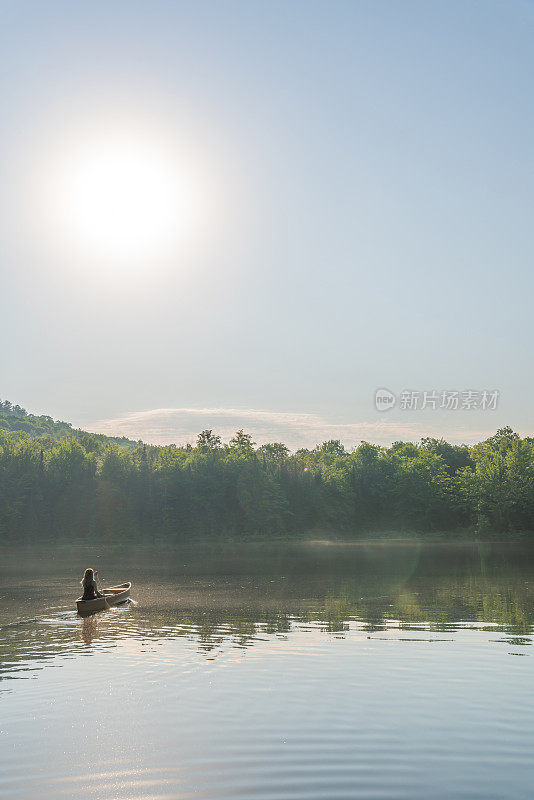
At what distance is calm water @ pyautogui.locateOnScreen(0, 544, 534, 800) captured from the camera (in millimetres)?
11906

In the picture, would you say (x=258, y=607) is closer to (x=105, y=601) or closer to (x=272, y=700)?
(x=105, y=601)

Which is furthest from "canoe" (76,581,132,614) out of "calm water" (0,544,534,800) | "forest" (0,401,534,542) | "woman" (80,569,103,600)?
"forest" (0,401,534,542)

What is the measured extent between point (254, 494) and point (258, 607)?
101340mm

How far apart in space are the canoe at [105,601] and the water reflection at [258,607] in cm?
50

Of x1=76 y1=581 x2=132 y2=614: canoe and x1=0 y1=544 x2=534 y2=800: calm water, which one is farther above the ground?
x1=0 y1=544 x2=534 y2=800: calm water

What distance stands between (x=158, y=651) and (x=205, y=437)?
536ft

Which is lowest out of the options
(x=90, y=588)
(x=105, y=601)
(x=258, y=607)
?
(x=258, y=607)

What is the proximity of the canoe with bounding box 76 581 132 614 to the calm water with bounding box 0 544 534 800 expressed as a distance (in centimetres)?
74

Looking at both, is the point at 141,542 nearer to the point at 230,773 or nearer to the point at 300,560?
the point at 300,560

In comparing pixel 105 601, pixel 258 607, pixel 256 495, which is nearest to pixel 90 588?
pixel 105 601

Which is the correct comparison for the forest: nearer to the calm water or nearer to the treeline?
the treeline

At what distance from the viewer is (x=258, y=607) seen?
35344 millimetres

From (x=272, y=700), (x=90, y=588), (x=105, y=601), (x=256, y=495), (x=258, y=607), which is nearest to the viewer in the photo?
(x=272, y=700)

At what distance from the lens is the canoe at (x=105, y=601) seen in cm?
3456
